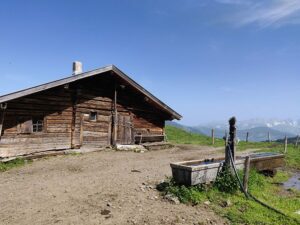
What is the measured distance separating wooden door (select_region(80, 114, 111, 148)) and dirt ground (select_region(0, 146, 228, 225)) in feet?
14.2

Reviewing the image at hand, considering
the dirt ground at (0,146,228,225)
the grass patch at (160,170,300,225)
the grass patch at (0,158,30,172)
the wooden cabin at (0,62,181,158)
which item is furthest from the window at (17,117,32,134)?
the grass patch at (160,170,300,225)

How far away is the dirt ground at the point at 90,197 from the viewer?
892 cm

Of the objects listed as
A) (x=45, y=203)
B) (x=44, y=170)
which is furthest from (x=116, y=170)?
(x=45, y=203)

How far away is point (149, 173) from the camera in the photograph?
14.6 meters

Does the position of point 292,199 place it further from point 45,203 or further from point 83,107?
point 83,107

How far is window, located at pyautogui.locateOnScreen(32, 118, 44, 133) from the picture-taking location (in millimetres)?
18583

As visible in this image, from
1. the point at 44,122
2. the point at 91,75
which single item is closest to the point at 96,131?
the point at 44,122

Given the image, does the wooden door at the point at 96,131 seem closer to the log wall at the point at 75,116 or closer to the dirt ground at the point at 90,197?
the log wall at the point at 75,116

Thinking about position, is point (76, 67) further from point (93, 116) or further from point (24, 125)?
point (24, 125)

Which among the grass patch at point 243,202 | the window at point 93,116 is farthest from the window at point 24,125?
the grass patch at point 243,202

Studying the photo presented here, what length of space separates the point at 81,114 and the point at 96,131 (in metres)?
1.65

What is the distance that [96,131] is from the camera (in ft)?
71.2

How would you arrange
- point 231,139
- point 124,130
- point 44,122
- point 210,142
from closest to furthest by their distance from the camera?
point 231,139 < point 44,122 < point 124,130 < point 210,142

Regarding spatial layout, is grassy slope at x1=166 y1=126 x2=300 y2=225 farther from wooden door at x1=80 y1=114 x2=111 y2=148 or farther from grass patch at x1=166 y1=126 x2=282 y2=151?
grass patch at x1=166 y1=126 x2=282 y2=151
